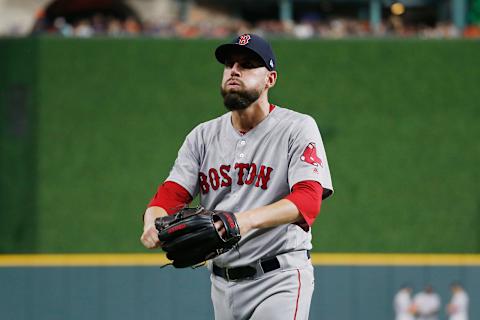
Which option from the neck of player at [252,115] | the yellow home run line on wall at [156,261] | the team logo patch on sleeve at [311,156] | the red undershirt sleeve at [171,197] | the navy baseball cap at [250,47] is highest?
the navy baseball cap at [250,47]

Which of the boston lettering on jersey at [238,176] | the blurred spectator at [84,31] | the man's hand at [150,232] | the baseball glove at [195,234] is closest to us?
the baseball glove at [195,234]

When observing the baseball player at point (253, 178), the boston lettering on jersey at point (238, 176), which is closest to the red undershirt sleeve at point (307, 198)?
the baseball player at point (253, 178)

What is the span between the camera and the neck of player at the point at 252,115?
2961 mm

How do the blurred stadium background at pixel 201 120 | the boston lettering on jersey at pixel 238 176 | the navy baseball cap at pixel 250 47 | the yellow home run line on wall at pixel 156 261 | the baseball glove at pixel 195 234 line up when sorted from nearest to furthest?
the baseball glove at pixel 195 234 < the navy baseball cap at pixel 250 47 < the boston lettering on jersey at pixel 238 176 < the yellow home run line on wall at pixel 156 261 < the blurred stadium background at pixel 201 120

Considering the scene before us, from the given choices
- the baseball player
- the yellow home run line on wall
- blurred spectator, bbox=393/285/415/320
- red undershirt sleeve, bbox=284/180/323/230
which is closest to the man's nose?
the baseball player

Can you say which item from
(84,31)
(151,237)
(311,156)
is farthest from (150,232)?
(84,31)

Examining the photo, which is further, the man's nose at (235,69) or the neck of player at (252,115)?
the neck of player at (252,115)

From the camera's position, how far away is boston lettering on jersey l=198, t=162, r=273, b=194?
2.93 metres

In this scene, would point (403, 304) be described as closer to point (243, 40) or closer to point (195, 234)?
point (243, 40)

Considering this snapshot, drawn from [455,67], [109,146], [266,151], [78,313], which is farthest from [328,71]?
[266,151]

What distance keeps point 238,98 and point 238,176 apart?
285mm

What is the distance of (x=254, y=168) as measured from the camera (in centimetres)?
295

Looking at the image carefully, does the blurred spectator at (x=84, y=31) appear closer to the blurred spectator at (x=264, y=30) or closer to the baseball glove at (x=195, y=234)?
the blurred spectator at (x=264, y=30)

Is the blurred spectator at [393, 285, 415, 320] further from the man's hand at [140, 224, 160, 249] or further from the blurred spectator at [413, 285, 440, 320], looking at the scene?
the man's hand at [140, 224, 160, 249]
